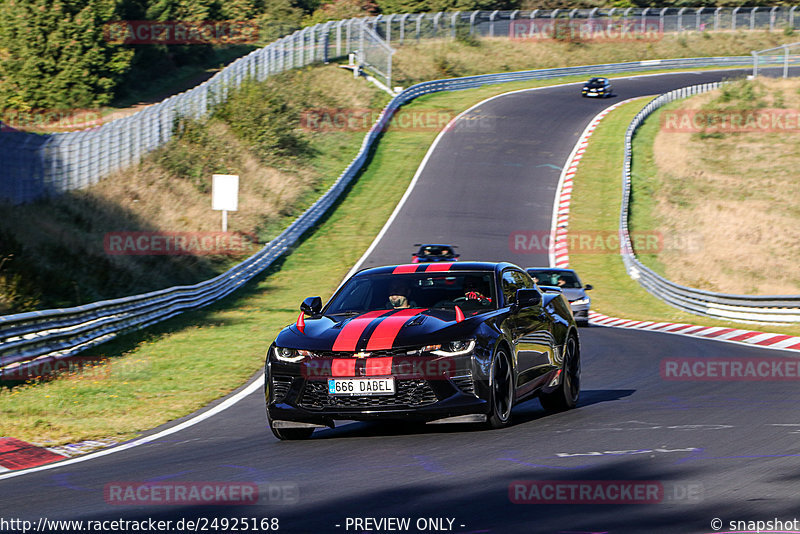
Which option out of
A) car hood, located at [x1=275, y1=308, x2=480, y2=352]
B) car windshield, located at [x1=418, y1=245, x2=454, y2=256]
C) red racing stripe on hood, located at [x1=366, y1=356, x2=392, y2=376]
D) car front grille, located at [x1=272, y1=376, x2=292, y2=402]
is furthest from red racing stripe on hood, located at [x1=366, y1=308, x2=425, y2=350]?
car windshield, located at [x1=418, y1=245, x2=454, y2=256]

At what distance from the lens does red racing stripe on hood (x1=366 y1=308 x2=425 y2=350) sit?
882 cm

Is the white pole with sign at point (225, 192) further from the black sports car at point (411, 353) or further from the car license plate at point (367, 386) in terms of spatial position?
the car license plate at point (367, 386)

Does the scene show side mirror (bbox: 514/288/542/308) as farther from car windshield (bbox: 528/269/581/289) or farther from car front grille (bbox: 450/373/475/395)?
car windshield (bbox: 528/269/581/289)

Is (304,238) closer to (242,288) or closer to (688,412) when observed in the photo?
(242,288)

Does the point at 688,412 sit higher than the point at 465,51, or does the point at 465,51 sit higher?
the point at 465,51

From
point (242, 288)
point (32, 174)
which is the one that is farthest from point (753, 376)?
point (32, 174)

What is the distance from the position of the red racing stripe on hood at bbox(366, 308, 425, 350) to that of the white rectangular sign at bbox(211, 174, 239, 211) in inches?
991

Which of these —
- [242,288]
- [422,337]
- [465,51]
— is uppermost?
[465,51]

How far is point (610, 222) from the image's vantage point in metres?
40.1

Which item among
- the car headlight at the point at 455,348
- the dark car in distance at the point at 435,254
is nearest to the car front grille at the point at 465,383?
the car headlight at the point at 455,348

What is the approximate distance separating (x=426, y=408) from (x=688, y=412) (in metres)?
3.16

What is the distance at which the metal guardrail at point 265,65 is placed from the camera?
95.9 feet

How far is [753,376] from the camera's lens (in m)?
14.1

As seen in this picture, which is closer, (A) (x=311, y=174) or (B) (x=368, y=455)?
(B) (x=368, y=455)
